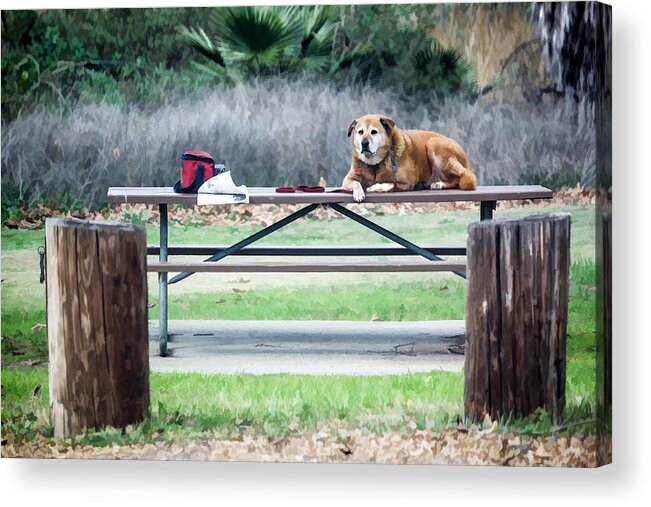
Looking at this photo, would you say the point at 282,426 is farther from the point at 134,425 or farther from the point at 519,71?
the point at 519,71

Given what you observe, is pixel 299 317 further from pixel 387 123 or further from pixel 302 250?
pixel 387 123

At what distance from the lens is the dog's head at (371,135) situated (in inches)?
307

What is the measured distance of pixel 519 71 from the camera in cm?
757

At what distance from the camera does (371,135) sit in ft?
25.7

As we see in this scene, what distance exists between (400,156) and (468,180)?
0.41m

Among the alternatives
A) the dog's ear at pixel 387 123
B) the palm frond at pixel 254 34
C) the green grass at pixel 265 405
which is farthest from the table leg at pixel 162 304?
the dog's ear at pixel 387 123

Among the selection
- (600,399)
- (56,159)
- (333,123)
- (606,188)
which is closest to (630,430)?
(600,399)

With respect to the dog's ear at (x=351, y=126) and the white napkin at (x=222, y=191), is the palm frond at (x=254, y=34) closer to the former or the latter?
the dog's ear at (x=351, y=126)

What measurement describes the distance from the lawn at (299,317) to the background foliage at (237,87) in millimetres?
405

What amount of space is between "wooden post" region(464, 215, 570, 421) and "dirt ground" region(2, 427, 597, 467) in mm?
161

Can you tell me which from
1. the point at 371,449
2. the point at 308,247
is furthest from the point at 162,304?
the point at 371,449

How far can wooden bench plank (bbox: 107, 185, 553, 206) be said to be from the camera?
771 centimetres

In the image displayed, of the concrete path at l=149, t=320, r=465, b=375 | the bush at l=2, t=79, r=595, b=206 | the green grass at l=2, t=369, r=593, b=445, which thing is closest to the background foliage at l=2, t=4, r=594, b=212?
the bush at l=2, t=79, r=595, b=206

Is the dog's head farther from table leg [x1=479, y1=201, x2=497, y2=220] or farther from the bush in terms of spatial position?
table leg [x1=479, y1=201, x2=497, y2=220]
